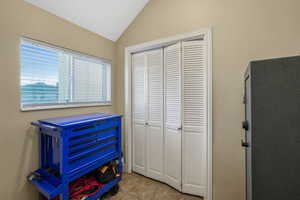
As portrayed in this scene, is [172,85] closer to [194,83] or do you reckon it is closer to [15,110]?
[194,83]

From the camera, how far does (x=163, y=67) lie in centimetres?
203

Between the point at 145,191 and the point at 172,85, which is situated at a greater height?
the point at 172,85

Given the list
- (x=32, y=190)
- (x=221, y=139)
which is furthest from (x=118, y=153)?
(x=221, y=139)

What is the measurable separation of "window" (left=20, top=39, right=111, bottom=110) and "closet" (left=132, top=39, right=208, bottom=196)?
62 cm

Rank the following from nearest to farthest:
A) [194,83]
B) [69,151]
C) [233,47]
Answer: [69,151] → [233,47] → [194,83]

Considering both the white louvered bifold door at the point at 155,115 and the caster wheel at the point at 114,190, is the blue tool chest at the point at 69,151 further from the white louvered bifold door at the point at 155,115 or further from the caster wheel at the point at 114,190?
the white louvered bifold door at the point at 155,115

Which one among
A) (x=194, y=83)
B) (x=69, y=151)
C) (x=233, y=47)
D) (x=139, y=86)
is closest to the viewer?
(x=69, y=151)

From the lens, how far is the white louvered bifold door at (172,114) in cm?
186

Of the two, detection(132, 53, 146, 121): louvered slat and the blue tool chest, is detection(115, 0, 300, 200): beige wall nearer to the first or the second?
detection(132, 53, 146, 121): louvered slat

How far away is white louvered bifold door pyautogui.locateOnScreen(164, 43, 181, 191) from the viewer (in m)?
1.86

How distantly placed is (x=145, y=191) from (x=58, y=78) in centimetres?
193

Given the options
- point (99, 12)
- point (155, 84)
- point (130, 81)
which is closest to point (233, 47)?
point (155, 84)

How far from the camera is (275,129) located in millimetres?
707

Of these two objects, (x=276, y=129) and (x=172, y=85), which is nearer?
(x=276, y=129)
